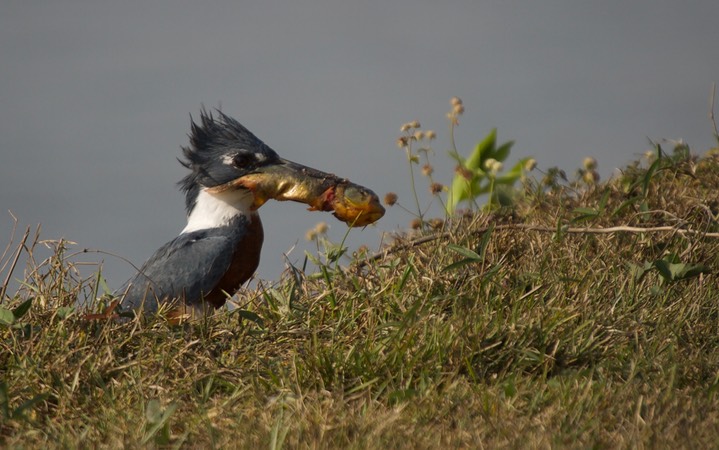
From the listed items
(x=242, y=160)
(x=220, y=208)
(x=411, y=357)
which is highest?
(x=242, y=160)

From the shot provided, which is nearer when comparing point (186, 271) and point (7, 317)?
point (7, 317)

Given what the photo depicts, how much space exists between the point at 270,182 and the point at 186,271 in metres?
0.62

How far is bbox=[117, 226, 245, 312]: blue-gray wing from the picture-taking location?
16.2 ft

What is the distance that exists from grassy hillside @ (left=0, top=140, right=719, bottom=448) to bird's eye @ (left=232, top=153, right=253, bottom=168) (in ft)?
1.98

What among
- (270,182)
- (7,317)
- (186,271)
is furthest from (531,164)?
(7,317)

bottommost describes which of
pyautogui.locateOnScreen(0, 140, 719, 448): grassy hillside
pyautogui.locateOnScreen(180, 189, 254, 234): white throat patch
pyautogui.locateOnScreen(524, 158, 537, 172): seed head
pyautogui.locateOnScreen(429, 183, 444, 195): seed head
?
pyautogui.locateOnScreen(0, 140, 719, 448): grassy hillside

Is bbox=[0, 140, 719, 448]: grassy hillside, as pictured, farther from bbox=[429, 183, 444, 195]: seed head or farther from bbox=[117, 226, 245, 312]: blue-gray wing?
bbox=[429, 183, 444, 195]: seed head

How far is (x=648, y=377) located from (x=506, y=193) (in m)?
2.92

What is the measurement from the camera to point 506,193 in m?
6.89

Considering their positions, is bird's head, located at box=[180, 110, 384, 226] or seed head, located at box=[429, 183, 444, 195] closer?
bird's head, located at box=[180, 110, 384, 226]

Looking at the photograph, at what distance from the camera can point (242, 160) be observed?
5238 mm

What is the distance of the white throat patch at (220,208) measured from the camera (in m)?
5.18

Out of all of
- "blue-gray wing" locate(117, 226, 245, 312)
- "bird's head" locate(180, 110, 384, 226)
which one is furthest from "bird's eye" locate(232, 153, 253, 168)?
"blue-gray wing" locate(117, 226, 245, 312)

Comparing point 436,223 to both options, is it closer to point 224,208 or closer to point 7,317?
point 224,208
